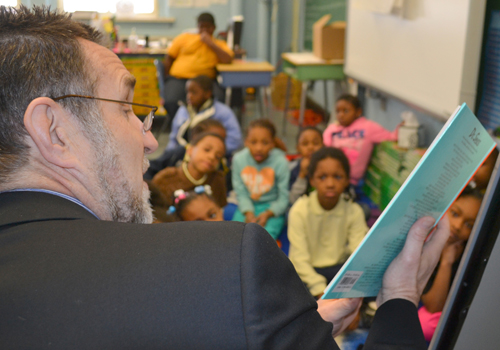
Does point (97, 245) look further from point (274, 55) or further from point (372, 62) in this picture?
point (274, 55)

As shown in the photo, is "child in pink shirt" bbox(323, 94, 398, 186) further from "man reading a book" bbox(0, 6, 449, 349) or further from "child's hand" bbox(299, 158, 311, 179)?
"man reading a book" bbox(0, 6, 449, 349)

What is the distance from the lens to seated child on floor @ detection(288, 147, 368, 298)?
217cm

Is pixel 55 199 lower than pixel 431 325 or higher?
higher

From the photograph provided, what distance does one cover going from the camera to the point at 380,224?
66 centimetres

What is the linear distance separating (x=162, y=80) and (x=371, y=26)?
7.71 ft

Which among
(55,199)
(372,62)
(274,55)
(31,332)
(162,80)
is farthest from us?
(274,55)

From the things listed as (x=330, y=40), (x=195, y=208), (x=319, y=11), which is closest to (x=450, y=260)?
(x=195, y=208)

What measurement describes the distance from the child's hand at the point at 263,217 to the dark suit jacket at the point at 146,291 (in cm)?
218

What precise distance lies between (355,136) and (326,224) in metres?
1.26

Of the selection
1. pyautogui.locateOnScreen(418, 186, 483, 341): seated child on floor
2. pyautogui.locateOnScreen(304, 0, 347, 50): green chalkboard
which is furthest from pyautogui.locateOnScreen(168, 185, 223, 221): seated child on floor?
pyautogui.locateOnScreen(304, 0, 347, 50): green chalkboard

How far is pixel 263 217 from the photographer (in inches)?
107

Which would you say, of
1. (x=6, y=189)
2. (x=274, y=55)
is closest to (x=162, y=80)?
(x=274, y=55)

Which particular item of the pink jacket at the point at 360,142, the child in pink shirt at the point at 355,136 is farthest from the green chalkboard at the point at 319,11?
the pink jacket at the point at 360,142

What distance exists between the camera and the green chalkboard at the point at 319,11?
16.4 ft
